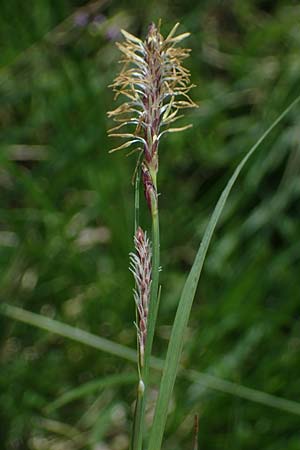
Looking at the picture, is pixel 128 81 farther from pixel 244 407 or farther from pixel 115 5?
pixel 115 5

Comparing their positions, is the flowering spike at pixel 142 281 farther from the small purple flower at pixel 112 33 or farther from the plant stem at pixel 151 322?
the small purple flower at pixel 112 33

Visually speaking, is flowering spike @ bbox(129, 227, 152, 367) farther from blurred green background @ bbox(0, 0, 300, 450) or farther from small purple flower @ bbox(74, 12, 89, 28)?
small purple flower @ bbox(74, 12, 89, 28)

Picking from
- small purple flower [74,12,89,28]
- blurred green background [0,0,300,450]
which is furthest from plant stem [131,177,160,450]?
small purple flower [74,12,89,28]

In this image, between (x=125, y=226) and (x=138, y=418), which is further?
(x=125, y=226)

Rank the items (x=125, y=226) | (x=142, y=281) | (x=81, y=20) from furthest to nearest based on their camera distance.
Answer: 1. (x=81, y=20)
2. (x=125, y=226)
3. (x=142, y=281)

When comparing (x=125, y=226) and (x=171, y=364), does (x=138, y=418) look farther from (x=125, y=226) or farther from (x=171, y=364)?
(x=125, y=226)

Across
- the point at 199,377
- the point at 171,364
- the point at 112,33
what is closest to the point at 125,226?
the point at 199,377

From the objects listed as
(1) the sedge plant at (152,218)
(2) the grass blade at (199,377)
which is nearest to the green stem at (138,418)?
(1) the sedge plant at (152,218)

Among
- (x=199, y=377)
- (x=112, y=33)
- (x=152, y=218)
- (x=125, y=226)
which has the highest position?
(x=112, y=33)
